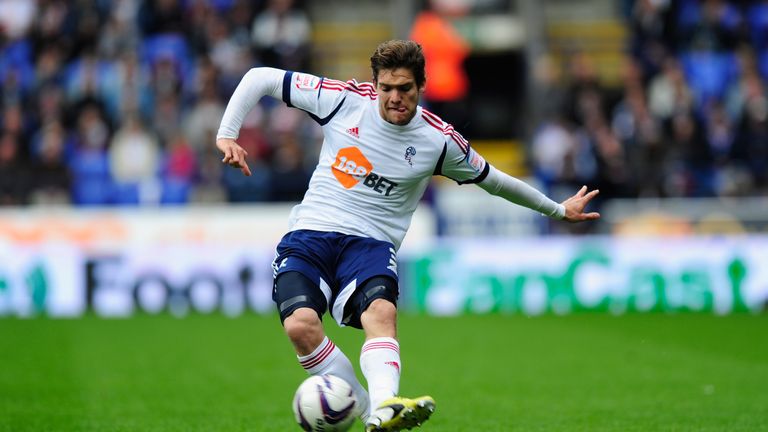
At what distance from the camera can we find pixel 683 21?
22.6 meters

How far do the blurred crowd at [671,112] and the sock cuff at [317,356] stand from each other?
12560 millimetres

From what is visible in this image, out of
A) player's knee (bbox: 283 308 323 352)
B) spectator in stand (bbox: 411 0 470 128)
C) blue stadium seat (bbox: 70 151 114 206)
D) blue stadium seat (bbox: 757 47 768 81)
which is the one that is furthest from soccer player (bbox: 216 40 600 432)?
blue stadium seat (bbox: 757 47 768 81)

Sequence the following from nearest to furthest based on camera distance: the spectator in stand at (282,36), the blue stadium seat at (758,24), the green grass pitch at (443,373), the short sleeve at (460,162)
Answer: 1. the short sleeve at (460,162)
2. the green grass pitch at (443,373)
3. the spectator in stand at (282,36)
4. the blue stadium seat at (758,24)

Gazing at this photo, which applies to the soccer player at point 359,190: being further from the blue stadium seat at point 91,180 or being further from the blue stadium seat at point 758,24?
the blue stadium seat at point 758,24

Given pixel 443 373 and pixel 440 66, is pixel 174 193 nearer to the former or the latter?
pixel 440 66

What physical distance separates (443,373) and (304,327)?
4.58m

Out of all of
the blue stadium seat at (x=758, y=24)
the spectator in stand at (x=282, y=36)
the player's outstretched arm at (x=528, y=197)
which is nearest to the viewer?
the player's outstretched arm at (x=528, y=197)

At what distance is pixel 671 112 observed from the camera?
20562mm

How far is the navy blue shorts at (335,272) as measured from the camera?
245 inches

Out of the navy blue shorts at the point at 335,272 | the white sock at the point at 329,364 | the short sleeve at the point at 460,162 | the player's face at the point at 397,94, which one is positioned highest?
the player's face at the point at 397,94

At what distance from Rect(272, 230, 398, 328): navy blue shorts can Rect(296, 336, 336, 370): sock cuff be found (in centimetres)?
17

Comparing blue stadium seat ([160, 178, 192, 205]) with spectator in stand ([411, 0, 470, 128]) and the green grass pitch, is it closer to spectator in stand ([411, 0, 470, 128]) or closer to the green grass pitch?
the green grass pitch

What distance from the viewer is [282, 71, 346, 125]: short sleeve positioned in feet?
21.7

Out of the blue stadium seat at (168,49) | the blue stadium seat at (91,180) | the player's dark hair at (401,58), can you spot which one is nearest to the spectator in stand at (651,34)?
the blue stadium seat at (168,49)
